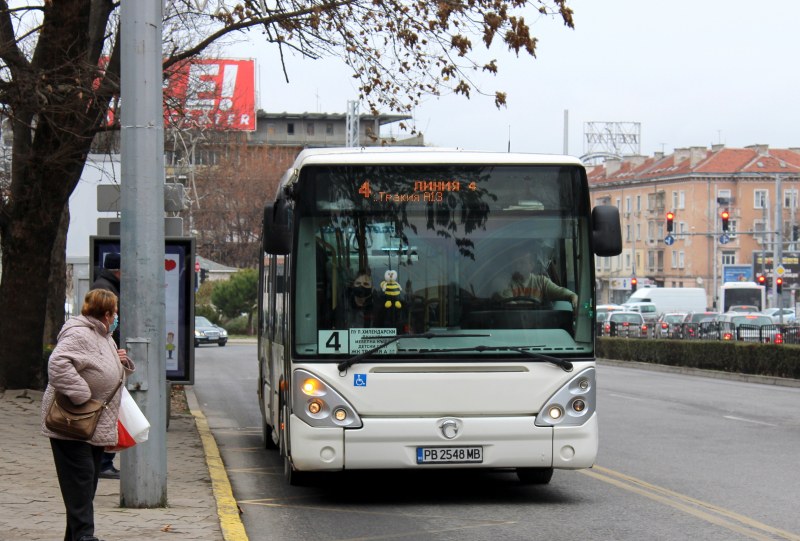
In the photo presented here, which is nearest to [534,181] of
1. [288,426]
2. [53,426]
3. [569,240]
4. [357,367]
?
[569,240]

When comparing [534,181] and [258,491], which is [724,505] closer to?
[534,181]

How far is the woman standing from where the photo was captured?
7559 millimetres

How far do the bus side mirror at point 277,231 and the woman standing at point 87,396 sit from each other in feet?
9.04

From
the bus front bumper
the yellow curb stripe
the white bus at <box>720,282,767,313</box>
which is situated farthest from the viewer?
the white bus at <box>720,282,767,313</box>

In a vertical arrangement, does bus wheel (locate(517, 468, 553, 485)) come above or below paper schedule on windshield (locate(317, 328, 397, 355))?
below

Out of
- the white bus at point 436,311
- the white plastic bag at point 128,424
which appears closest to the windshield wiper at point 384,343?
the white bus at point 436,311

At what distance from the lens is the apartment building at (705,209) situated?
4503 inches

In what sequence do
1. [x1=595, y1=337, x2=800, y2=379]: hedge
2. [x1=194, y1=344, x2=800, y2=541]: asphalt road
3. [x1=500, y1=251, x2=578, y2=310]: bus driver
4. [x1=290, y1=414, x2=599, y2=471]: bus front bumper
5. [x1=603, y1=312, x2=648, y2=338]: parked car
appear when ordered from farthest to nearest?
[x1=603, y1=312, x2=648, y2=338]: parked car, [x1=595, y1=337, x2=800, y2=379]: hedge, [x1=500, y1=251, x2=578, y2=310]: bus driver, [x1=290, y1=414, x2=599, y2=471]: bus front bumper, [x1=194, y1=344, x2=800, y2=541]: asphalt road

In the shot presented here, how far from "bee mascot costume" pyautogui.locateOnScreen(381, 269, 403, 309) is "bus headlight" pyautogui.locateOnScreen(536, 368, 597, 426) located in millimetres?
1427

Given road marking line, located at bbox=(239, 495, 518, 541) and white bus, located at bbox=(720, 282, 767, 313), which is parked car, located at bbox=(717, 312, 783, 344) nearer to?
road marking line, located at bbox=(239, 495, 518, 541)

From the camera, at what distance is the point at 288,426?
11.0 metres

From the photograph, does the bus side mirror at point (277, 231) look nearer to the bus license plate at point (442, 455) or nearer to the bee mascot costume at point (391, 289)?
the bee mascot costume at point (391, 289)

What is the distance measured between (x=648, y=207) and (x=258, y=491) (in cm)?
11485

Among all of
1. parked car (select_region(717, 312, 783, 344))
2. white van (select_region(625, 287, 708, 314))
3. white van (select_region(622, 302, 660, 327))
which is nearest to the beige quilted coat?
parked car (select_region(717, 312, 783, 344))
